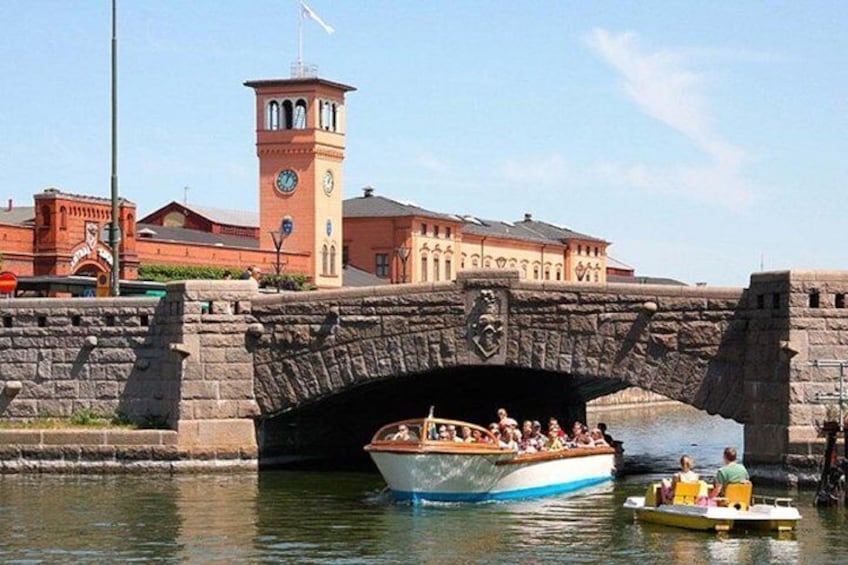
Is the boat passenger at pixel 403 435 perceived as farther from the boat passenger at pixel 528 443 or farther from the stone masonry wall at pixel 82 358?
the stone masonry wall at pixel 82 358

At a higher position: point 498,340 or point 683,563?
point 498,340

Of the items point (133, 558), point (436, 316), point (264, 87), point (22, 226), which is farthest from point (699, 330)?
point (264, 87)

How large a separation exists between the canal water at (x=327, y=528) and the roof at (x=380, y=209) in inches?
4109

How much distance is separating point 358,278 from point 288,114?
1350 cm

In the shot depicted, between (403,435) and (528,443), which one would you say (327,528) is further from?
(528,443)

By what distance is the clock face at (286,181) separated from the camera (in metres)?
144

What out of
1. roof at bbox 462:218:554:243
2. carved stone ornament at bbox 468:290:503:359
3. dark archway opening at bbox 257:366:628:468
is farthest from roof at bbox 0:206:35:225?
carved stone ornament at bbox 468:290:503:359

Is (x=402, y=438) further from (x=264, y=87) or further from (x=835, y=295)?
(x=264, y=87)

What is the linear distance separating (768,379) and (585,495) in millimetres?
5115

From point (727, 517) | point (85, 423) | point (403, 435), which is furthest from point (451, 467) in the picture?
point (85, 423)

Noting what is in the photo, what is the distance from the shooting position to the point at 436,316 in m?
49.0

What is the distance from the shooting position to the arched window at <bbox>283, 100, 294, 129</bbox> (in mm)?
142375

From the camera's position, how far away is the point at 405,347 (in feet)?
162

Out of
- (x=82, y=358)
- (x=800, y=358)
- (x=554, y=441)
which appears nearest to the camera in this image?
(x=800, y=358)
